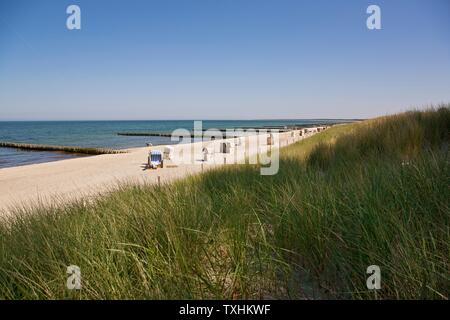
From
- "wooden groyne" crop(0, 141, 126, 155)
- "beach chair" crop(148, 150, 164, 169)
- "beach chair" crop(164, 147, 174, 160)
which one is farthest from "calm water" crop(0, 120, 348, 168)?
"beach chair" crop(148, 150, 164, 169)

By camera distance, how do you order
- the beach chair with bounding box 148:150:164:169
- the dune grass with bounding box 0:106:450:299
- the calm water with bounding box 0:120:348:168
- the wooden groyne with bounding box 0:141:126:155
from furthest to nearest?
the wooden groyne with bounding box 0:141:126:155 → the calm water with bounding box 0:120:348:168 → the beach chair with bounding box 148:150:164:169 → the dune grass with bounding box 0:106:450:299

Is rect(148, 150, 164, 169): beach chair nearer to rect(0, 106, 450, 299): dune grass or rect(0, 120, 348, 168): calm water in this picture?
rect(0, 106, 450, 299): dune grass

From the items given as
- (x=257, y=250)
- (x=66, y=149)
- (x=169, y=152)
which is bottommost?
(x=257, y=250)

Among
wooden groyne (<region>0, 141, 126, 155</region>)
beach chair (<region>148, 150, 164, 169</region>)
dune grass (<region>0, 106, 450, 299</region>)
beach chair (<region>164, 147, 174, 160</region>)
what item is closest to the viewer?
dune grass (<region>0, 106, 450, 299</region>)

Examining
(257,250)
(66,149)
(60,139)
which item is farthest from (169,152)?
(60,139)

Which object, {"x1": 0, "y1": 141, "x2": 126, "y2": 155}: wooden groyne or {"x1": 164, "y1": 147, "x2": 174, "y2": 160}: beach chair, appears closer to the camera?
{"x1": 164, "y1": 147, "x2": 174, "y2": 160}: beach chair

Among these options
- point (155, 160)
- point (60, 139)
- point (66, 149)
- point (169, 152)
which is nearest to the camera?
point (155, 160)

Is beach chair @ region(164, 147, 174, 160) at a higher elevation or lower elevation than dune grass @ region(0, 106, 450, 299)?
higher

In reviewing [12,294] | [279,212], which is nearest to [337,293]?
[279,212]

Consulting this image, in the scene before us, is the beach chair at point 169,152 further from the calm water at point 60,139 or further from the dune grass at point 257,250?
the calm water at point 60,139

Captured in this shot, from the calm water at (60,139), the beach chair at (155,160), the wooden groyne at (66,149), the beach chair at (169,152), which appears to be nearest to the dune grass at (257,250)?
the beach chair at (155,160)

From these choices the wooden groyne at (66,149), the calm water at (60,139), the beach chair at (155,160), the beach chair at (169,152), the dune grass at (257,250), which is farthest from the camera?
the wooden groyne at (66,149)

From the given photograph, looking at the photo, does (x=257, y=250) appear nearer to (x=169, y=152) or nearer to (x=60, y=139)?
(x=169, y=152)

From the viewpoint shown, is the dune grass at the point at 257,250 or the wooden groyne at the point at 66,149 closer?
the dune grass at the point at 257,250
